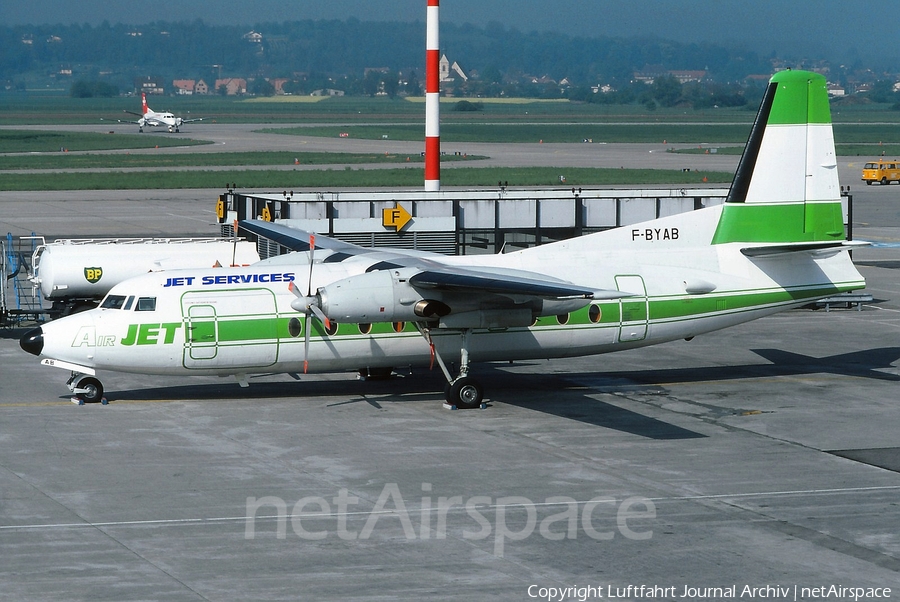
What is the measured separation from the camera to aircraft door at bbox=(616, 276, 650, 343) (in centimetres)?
2375

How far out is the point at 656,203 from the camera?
119 feet

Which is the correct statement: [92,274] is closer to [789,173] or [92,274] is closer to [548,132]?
[789,173]

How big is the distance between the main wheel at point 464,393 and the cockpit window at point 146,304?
234 inches

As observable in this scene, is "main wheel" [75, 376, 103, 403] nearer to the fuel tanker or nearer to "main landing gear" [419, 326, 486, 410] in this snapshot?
"main landing gear" [419, 326, 486, 410]

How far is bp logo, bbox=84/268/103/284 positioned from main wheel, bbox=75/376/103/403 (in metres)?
9.51

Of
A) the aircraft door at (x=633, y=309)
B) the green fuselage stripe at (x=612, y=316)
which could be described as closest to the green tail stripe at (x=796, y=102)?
the green fuselage stripe at (x=612, y=316)

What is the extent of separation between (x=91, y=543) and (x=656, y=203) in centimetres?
2504

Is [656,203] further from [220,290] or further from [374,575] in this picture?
[374,575]

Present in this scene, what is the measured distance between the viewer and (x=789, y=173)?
2520 centimetres

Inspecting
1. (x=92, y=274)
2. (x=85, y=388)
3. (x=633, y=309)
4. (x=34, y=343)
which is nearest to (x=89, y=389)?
(x=85, y=388)

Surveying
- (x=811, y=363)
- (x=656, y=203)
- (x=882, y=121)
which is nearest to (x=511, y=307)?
(x=811, y=363)

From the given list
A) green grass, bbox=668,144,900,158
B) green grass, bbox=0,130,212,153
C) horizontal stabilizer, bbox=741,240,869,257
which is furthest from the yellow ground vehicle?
green grass, bbox=0,130,212,153

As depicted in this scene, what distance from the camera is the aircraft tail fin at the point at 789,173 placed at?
25.0 metres

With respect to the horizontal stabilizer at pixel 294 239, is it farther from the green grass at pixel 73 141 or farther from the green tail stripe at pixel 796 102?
the green grass at pixel 73 141
